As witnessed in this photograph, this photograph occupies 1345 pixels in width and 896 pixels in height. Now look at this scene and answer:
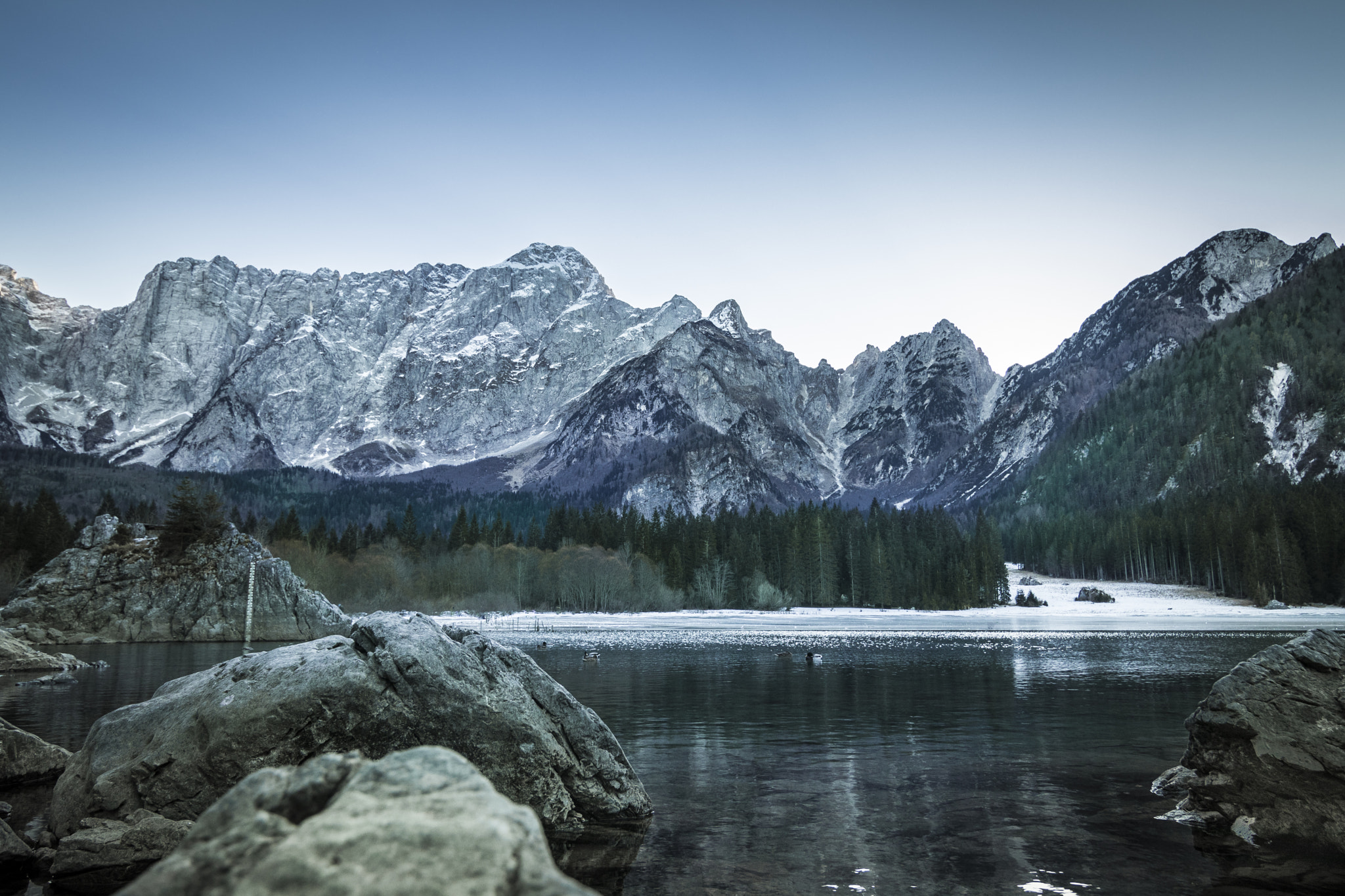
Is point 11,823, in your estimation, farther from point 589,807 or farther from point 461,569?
point 461,569

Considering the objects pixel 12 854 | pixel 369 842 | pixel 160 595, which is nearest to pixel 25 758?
pixel 12 854

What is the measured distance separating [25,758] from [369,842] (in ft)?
72.2

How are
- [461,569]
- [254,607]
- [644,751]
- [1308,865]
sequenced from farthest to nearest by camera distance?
[461,569]
[254,607]
[644,751]
[1308,865]

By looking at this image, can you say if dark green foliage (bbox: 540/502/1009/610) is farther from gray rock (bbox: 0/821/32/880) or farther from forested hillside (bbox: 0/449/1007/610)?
gray rock (bbox: 0/821/32/880)

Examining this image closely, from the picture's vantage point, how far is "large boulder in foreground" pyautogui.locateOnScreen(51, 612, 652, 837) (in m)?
15.1

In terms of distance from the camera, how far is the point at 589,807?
16.7 meters

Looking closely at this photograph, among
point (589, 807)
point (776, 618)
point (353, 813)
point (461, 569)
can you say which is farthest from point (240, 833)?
point (461, 569)

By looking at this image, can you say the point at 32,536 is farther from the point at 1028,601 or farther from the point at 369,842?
the point at 1028,601

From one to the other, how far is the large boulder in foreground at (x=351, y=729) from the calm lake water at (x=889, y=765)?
2259 mm

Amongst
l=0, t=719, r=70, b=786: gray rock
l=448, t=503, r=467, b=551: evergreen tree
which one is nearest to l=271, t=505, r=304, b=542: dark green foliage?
l=448, t=503, r=467, b=551: evergreen tree

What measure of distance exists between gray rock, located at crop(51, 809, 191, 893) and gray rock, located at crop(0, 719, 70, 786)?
25.7ft

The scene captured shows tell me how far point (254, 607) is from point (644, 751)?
80.3 meters

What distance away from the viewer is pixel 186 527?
9450cm

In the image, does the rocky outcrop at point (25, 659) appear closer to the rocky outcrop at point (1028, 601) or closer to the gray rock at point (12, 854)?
the gray rock at point (12, 854)
